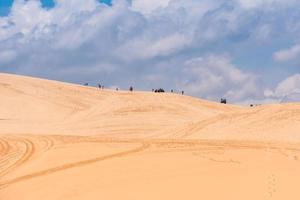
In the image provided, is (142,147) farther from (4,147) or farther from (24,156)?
(4,147)

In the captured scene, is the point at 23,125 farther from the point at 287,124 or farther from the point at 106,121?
the point at 287,124

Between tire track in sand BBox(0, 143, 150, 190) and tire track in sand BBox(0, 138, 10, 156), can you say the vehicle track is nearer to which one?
tire track in sand BBox(0, 143, 150, 190)

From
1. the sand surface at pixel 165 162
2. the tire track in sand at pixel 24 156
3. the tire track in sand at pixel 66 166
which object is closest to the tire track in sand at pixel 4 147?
the sand surface at pixel 165 162

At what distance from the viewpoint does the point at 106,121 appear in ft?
113

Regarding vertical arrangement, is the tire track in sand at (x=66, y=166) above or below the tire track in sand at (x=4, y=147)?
below

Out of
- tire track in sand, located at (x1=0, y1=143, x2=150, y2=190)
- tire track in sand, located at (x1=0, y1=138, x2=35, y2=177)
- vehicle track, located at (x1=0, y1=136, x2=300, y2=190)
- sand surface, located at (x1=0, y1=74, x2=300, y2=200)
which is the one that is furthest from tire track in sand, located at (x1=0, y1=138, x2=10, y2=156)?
tire track in sand, located at (x1=0, y1=143, x2=150, y2=190)

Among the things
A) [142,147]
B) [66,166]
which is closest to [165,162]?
[66,166]

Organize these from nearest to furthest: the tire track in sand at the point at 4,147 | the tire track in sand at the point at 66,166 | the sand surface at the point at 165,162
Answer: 1. the sand surface at the point at 165,162
2. the tire track in sand at the point at 66,166
3. the tire track in sand at the point at 4,147

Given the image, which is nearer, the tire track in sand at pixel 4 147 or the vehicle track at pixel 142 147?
the vehicle track at pixel 142 147

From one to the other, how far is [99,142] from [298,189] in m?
11.1

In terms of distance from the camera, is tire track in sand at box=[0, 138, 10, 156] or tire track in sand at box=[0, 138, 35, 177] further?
tire track in sand at box=[0, 138, 10, 156]

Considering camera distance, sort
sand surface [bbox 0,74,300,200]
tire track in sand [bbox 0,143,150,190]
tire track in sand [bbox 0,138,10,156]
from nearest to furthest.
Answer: sand surface [bbox 0,74,300,200], tire track in sand [bbox 0,143,150,190], tire track in sand [bbox 0,138,10,156]

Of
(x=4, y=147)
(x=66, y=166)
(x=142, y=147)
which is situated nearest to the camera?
(x=66, y=166)

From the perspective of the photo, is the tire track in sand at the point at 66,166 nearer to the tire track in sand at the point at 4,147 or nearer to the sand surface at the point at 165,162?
the sand surface at the point at 165,162
